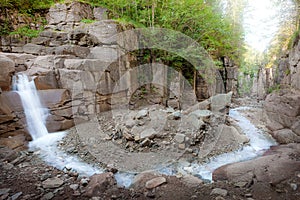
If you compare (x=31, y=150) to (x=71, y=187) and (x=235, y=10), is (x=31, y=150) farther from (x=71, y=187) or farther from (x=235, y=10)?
(x=235, y=10)

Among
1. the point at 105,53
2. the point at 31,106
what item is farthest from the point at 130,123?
the point at 105,53

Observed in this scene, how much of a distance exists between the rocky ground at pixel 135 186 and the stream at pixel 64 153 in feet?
1.22

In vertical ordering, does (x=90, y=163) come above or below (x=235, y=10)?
below

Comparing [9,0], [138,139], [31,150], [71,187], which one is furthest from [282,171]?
[9,0]

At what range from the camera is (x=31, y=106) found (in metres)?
5.75

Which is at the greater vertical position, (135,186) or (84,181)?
(84,181)

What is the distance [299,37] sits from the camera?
7.54 metres

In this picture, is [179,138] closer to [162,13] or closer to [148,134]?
[148,134]

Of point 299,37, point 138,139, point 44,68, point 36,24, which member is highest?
point 36,24

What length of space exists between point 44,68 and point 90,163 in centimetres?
423

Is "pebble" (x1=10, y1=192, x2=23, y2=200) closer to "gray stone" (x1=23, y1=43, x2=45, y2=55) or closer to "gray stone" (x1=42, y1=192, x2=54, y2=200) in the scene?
"gray stone" (x1=42, y1=192, x2=54, y2=200)

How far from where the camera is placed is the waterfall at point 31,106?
5574 millimetres

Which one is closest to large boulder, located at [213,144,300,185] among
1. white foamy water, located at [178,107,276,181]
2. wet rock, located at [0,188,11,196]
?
white foamy water, located at [178,107,276,181]

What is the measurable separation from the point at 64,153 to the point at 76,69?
10.8 ft
